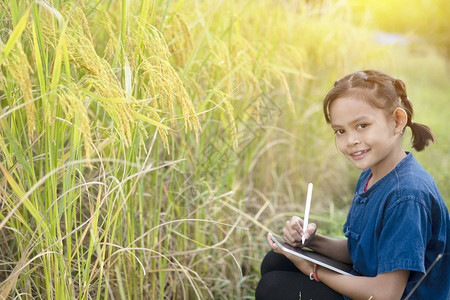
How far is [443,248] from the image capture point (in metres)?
1.47

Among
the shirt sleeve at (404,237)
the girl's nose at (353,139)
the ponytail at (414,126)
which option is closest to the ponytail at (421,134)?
the ponytail at (414,126)

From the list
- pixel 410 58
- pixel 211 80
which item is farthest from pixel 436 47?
pixel 211 80

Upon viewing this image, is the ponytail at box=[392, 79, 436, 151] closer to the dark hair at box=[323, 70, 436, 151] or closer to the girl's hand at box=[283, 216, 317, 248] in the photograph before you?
the dark hair at box=[323, 70, 436, 151]

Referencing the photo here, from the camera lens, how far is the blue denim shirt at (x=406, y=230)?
1354 mm

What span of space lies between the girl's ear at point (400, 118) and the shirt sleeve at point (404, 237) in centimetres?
25

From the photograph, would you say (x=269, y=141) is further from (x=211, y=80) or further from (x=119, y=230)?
(x=119, y=230)

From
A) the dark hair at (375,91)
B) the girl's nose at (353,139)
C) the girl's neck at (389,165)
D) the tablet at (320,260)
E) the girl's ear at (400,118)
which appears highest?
the dark hair at (375,91)

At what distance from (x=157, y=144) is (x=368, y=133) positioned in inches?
30.8

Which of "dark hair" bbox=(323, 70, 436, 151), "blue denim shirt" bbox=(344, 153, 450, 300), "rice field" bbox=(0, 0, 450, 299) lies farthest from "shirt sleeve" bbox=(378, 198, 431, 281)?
"rice field" bbox=(0, 0, 450, 299)

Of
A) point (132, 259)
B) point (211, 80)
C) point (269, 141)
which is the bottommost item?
point (132, 259)

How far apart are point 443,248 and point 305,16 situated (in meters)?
2.80

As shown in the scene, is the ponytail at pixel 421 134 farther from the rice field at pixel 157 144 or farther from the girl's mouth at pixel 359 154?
the rice field at pixel 157 144

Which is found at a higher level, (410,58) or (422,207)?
(410,58)

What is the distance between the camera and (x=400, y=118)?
1.54 m
